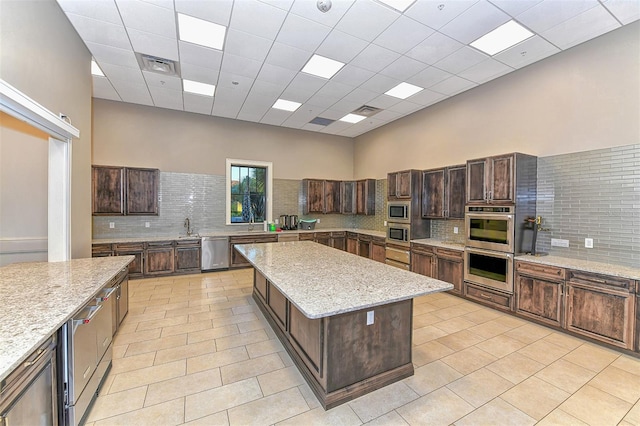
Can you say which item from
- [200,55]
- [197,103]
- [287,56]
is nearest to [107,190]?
[197,103]

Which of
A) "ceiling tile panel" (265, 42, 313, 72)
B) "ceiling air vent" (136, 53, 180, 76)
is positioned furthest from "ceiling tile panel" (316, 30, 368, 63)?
"ceiling air vent" (136, 53, 180, 76)

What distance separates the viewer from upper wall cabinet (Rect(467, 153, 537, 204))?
3.68 m

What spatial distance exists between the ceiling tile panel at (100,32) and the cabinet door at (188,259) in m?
3.66

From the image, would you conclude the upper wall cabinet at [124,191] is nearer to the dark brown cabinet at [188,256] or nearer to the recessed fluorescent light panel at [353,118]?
the dark brown cabinet at [188,256]

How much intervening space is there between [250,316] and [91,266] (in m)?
1.89

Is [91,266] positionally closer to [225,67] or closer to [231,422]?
[231,422]

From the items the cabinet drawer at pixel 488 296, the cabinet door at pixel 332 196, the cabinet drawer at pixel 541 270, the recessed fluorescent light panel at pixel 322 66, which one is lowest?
the cabinet drawer at pixel 488 296

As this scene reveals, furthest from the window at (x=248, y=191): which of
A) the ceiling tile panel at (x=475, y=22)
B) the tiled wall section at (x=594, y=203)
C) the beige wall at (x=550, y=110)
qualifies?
the tiled wall section at (x=594, y=203)

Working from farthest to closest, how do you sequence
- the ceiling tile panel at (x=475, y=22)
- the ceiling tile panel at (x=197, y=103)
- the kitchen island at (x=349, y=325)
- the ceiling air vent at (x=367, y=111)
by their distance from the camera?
the ceiling air vent at (x=367, y=111) → the ceiling tile panel at (x=197, y=103) → the ceiling tile panel at (x=475, y=22) → the kitchen island at (x=349, y=325)

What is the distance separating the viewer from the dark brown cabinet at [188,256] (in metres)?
5.60

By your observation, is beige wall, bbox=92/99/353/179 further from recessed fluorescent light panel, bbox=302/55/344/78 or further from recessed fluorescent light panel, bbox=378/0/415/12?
recessed fluorescent light panel, bbox=378/0/415/12

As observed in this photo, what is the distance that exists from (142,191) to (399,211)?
17.6ft

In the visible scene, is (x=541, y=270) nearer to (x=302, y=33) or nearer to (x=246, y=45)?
(x=302, y=33)

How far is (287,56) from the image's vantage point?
3.76 metres
